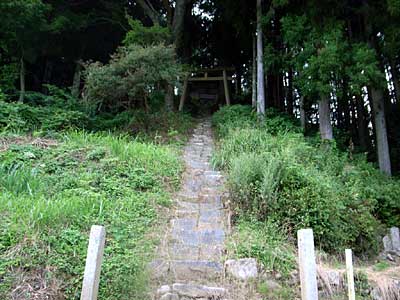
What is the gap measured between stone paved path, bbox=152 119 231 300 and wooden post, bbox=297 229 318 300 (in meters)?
1.05

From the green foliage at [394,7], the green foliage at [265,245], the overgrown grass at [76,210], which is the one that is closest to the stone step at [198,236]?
the green foliage at [265,245]

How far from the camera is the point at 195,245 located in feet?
13.0

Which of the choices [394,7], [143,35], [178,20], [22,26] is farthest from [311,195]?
[178,20]

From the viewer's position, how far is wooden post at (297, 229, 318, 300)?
2283 mm

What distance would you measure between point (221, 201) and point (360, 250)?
1947mm

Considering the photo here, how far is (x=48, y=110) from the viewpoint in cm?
855

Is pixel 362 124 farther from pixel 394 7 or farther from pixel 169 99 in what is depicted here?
pixel 169 99

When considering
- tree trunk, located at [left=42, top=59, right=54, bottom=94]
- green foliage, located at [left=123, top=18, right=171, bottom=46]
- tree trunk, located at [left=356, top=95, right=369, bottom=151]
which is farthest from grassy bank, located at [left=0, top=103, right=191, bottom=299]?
tree trunk, located at [left=356, top=95, right=369, bottom=151]

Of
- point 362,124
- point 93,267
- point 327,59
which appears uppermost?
point 362,124

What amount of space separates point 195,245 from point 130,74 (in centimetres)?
488

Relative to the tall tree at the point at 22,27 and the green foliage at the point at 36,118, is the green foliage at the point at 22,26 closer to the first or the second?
the tall tree at the point at 22,27

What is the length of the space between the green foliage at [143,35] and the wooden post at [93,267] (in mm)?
7721

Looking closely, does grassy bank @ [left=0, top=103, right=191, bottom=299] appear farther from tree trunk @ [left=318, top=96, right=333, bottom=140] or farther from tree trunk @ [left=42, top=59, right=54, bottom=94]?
tree trunk @ [left=42, top=59, right=54, bottom=94]

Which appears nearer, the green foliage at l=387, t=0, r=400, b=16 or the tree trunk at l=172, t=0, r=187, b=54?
the green foliage at l=387, t=0, r=400, b=16
